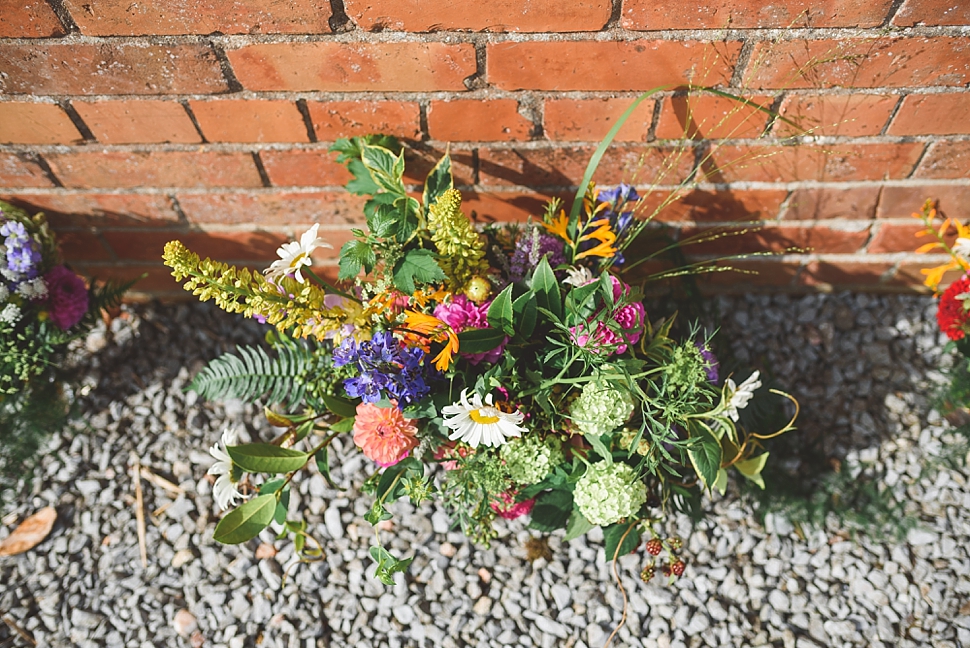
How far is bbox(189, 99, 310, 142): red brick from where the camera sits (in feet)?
3.95

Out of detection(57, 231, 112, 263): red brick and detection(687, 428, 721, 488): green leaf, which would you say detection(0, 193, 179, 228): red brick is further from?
detection(687, 428, 721, 488): green leaf

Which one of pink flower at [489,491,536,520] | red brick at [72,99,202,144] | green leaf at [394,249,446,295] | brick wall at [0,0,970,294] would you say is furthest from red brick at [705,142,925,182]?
red brick at [72,99,202,144]

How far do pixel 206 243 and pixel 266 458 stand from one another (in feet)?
2.09

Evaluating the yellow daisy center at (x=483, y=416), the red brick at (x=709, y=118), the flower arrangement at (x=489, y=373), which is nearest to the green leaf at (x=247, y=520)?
the flower arrangement at (x=489, y=373)

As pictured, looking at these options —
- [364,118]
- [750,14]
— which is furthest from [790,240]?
[364,118]

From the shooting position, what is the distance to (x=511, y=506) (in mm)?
1225

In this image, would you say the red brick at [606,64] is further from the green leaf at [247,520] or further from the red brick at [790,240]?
the green leaf at [247,520]

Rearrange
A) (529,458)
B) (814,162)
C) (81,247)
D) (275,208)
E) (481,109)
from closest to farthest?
(529,458)
(481,109)
(814,162)
(275,208)
(81,247)

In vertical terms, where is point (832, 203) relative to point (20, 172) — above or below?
below

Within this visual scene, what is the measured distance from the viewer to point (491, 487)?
1112mm

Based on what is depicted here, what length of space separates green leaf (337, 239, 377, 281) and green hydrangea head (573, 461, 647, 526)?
0.50 metres

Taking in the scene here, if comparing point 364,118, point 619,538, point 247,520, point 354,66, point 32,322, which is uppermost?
point 354,66

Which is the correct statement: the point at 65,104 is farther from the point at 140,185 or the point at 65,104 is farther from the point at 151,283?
the point at 151,283

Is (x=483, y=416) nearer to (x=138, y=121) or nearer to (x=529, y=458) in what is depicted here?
(x=529, y=458)
